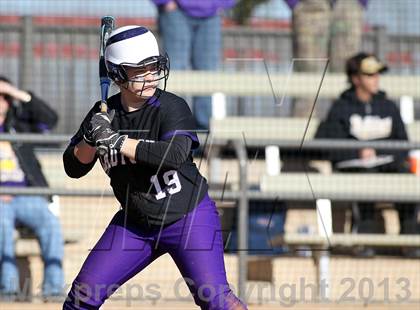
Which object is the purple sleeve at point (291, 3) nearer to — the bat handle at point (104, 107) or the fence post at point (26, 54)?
the fence post at point (26, 54)

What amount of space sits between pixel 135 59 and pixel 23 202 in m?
3.36

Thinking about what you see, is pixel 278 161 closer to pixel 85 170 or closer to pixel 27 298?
pixel 27 298

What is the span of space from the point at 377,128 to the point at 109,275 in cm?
420

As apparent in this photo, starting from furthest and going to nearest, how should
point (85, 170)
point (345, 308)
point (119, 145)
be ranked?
→ point (345, 308) → point (85, 170) → point (119, 145)

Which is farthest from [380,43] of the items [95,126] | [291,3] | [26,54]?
[95,126]

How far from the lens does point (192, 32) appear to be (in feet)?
31.0

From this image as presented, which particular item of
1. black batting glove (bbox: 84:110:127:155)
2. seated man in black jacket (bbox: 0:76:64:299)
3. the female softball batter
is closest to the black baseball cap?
seated man in black jacket (bbox: 0:76:64:299)

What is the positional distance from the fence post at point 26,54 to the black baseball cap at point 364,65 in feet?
9.22

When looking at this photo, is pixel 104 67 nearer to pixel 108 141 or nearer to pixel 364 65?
pixel 108 141

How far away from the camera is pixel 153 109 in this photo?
5289 millimetres

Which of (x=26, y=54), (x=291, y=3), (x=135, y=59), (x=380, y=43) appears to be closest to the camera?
(x=135, y=59)

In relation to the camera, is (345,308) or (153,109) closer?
(153,109)

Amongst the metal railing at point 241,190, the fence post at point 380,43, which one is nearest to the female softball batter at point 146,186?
the metal railing at point 241,190

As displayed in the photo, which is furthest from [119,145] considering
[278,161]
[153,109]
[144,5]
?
[144,5]
